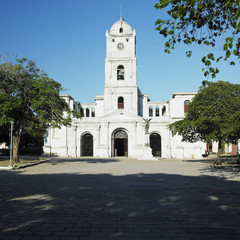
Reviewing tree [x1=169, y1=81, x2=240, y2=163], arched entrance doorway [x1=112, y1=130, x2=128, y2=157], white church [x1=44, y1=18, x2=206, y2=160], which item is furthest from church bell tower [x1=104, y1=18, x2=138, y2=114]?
tree [x1=169, y1=81, x2=240, y2=163]

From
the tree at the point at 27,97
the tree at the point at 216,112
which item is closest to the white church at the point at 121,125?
the tree at the point at 216,112

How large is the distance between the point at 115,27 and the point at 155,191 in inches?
1541

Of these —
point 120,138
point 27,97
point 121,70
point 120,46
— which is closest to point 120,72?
point 121,70

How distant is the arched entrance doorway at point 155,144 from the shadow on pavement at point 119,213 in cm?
3206

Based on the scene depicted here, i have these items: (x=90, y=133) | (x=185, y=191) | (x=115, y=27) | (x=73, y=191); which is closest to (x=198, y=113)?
(x=185, y=191)

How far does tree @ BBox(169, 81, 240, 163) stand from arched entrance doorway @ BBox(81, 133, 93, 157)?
2102cm

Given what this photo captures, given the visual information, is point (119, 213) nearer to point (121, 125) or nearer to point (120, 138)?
point (121, 125)

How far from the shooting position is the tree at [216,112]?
1862 cm

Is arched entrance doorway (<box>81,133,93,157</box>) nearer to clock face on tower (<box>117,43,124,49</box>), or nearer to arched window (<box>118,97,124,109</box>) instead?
arched window (<box>118,97,124,109</box>)

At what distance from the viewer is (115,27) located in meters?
43.1

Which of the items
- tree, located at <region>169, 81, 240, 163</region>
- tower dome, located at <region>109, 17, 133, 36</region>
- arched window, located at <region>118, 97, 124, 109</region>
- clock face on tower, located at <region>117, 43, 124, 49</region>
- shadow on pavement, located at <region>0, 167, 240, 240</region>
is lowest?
shadow on pavement, located at <region>0, 167, 240, 240</region>

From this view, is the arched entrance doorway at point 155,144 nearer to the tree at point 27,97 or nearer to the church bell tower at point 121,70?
the church bell tower at point 121,70

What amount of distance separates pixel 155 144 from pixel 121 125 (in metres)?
6.58

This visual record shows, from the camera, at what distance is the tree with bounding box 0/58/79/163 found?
61.8 ft
